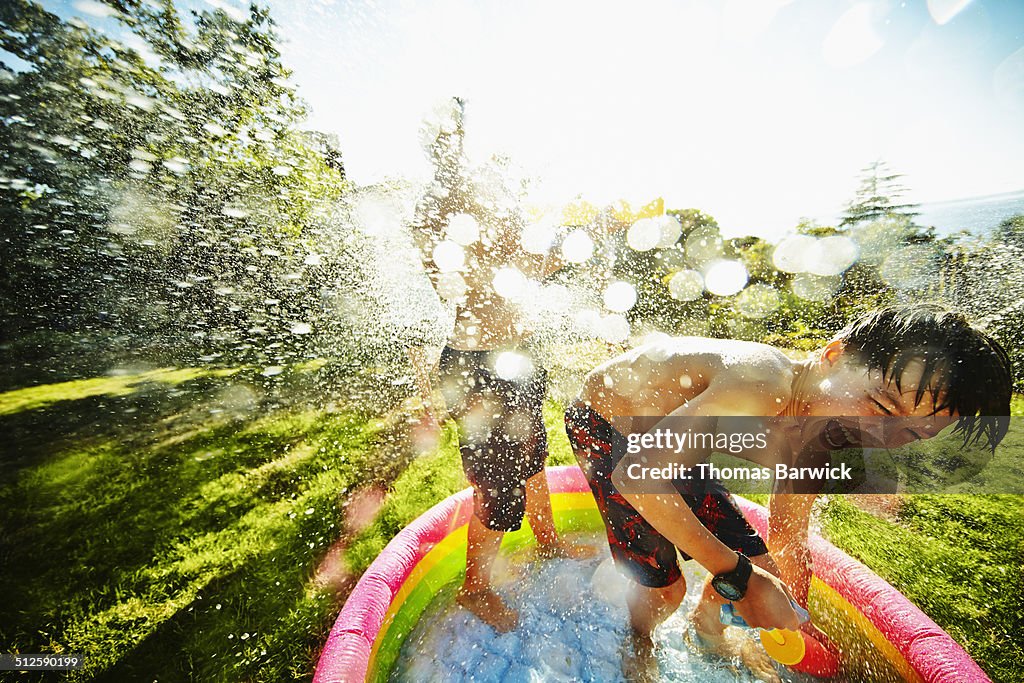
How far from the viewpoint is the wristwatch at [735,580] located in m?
1.52

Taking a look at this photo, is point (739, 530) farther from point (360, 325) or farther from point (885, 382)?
point (360, 325)

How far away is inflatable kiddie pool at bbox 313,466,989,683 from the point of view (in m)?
1.57

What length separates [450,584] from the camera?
2549 mm

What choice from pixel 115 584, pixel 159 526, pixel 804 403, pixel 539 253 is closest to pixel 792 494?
pixel 804 403

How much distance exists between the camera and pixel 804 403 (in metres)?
1.56

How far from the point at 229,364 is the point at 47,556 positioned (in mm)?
6462

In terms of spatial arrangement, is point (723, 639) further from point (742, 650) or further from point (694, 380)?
point (694, 380)

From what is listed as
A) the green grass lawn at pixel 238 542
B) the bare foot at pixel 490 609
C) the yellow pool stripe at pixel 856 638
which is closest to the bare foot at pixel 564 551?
the bare foot at pixel 490 609

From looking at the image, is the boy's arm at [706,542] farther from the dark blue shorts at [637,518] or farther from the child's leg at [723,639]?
the child's leg at [723,639]

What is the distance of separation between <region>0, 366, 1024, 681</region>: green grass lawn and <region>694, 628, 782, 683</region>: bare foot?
1019 millimetres

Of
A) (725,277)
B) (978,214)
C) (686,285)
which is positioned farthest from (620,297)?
(978,214)

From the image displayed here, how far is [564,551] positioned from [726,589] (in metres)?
1.57

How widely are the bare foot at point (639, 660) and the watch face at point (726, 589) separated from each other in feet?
3.01

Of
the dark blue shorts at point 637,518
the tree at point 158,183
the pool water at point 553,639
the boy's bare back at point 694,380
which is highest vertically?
the tree at point 158,183
